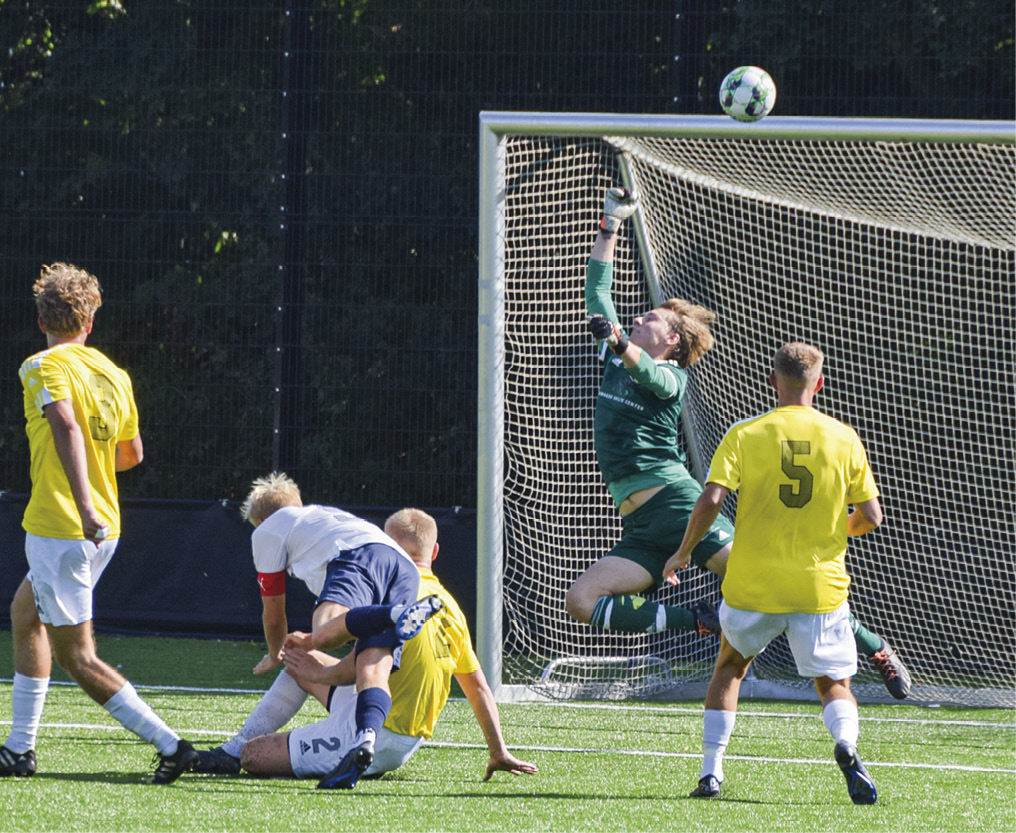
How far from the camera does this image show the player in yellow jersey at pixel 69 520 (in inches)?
170

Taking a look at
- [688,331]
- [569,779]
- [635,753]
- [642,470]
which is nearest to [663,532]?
[642,470]

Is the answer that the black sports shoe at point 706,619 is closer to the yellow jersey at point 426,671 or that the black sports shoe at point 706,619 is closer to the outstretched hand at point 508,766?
the outstretched hand at point 508,766

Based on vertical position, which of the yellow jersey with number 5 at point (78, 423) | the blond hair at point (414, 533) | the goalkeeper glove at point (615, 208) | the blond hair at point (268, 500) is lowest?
the blond hair at point (414, 533)

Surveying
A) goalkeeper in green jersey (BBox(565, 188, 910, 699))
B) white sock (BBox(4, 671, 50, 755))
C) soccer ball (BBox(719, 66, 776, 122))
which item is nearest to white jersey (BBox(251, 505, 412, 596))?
white sock (BBox(4, 671, 50, 755))

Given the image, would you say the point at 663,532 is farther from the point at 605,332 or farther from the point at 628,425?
the point at 605,332

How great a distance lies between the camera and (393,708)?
4512 mm

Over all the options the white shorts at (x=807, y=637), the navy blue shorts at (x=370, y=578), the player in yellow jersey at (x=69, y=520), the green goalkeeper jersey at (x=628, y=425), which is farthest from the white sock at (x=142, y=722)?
the green goalkeeper jersey at (x=628, y=425)

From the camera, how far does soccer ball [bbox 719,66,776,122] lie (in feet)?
20.9

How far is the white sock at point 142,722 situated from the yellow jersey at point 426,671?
0.69 metres

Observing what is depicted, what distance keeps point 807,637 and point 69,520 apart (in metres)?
2.37

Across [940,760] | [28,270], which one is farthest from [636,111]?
[940,760]

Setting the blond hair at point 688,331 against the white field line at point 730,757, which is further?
the blond hair at point 688,331

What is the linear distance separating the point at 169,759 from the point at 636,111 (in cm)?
629

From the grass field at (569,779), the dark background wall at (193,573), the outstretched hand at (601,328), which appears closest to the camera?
the grass field at (569,779)
